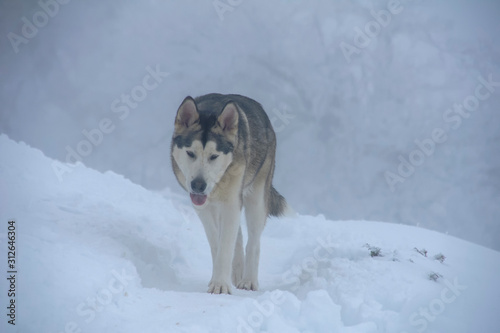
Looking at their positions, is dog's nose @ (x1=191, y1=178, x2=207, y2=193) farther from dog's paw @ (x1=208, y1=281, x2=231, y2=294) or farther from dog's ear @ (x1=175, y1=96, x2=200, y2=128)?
dog's paw @ (x1=208, y1=281, x2=231, y2=294)

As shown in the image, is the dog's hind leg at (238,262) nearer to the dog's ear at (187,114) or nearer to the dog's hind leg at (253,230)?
the dog's hind leg at (253,230)

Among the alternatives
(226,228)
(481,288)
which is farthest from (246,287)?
(481,288)

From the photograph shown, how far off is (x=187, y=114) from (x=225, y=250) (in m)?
1.42

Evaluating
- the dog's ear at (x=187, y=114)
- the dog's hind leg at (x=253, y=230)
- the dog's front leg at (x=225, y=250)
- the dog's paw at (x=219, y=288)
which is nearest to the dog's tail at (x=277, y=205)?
the dog's hind leg at (x=253, y=230)

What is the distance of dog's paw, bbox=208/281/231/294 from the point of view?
→ 15.9 ft

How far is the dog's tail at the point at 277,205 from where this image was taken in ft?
22.4

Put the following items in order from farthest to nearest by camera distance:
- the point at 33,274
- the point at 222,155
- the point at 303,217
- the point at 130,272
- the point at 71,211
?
the point at 303,217 < the point at 71,211 < the point at 222,155 < the point at 130,272 < the point at 33,274

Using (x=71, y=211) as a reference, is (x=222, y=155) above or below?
above

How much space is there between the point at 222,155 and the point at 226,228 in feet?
2.48

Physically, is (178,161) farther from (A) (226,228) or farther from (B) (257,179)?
(B) (257,179)

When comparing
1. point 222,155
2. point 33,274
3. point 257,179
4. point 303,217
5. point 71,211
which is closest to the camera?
point 33,274

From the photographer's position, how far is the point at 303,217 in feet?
29.8

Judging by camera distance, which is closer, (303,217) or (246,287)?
(246,287)

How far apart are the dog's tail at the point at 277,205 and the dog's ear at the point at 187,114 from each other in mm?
2157
